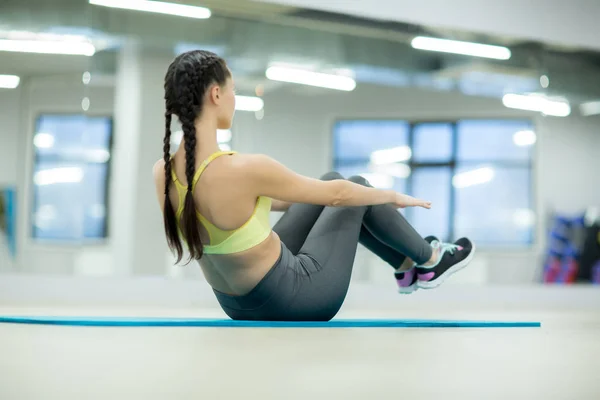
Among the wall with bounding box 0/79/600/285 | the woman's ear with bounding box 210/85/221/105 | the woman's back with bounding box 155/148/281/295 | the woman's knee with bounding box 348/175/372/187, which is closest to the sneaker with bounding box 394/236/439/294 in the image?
the woman's knee with bounding box 348/175/372/187

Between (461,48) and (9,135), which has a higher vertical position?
(461,48)

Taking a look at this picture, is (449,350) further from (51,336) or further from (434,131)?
(434,131)

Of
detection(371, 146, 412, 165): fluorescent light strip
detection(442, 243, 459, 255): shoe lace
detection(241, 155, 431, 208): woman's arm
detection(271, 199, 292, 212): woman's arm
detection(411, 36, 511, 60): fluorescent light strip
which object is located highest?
detection(411, 36, 511, 60): fluorescent light strip

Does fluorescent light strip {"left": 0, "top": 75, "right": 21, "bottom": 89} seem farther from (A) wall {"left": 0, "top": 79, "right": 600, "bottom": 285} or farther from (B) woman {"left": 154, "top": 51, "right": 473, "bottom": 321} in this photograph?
(B) woman {"left": 154, "top": 51, "right": 473, "bottom": 321}

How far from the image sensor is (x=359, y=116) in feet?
22.7

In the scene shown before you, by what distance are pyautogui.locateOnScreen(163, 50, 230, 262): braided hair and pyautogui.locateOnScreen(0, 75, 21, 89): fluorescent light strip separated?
3223 millimetres

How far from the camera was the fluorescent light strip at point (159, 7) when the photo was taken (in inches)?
199

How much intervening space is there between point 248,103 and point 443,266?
11.0 feet

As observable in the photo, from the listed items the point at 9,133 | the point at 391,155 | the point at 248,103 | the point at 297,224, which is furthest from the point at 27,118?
the point at 391,155

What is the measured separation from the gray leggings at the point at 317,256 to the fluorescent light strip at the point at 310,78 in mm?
3368

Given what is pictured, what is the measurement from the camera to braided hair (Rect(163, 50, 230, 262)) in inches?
84.0

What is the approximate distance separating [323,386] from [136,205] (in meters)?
4.64

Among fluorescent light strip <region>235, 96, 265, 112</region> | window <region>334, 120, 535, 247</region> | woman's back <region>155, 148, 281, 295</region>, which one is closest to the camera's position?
woman's back <region>155, 148, 281, 295</region>

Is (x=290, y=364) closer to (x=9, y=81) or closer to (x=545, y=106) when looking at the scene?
(x=9, y=81)
